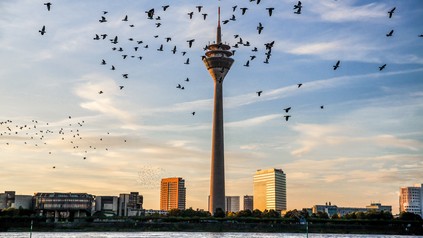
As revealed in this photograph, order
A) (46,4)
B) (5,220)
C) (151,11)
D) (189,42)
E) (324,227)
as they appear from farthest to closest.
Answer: (324,227) → (5,220) → (189,42) → (151,11) → (46,4)

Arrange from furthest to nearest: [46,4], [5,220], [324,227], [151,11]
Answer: [324,227] → [5,220] → [151,11] → [46,4]

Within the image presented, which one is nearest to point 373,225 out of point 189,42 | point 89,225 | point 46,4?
point 89,225

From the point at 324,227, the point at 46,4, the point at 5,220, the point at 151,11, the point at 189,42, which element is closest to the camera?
the point at 46,4

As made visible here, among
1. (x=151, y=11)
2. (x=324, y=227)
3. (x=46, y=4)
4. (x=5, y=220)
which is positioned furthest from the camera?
(x=324, y=227)

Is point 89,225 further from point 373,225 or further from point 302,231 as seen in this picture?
point 373,225

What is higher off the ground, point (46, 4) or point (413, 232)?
point (46, 4)

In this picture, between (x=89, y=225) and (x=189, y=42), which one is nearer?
(x=189, y=42)

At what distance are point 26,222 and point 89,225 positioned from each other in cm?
2122

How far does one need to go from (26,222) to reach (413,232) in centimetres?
13812

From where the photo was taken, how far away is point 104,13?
5747 cm

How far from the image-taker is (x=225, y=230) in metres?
199

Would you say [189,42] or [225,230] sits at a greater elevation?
[189,42]

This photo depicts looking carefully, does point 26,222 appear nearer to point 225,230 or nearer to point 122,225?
point 122,225

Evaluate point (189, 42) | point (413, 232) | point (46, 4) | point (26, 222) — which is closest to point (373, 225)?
point (413, 232)
